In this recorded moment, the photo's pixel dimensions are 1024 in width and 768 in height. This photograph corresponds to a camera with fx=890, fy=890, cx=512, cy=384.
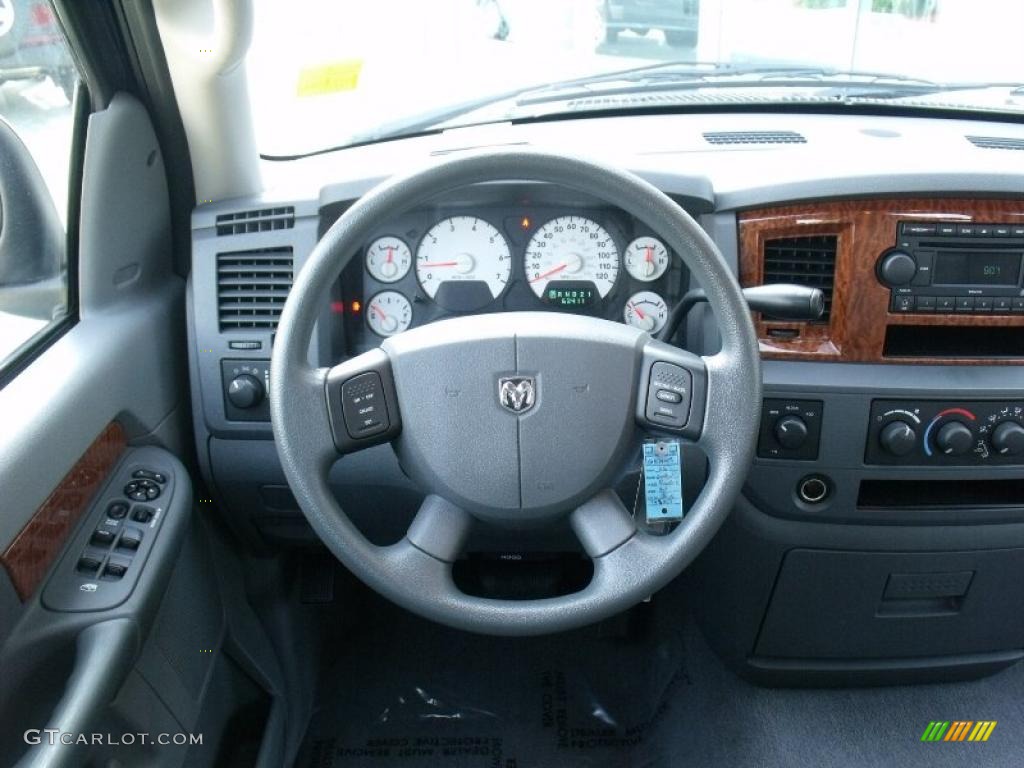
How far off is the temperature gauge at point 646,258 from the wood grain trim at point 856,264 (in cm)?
14

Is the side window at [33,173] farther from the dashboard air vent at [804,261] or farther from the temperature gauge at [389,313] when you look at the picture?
the dashboard air vent at [804,261]

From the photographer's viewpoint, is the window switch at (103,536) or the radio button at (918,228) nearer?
the window switch at (103,536)

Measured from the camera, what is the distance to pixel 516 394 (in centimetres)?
125

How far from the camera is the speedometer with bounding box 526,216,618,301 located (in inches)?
63.8

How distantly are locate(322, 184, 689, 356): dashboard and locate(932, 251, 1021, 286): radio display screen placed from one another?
458mm

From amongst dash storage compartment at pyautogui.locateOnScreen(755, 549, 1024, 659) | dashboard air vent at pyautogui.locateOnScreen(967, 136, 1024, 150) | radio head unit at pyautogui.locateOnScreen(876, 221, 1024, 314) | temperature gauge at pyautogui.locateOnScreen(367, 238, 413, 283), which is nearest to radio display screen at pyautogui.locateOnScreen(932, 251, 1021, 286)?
radio head unit at pyautogui.locateOnScreen(876, 221, 1024, 314)

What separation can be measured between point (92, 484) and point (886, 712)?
1.72 meters

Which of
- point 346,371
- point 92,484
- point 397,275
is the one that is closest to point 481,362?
point 346,371

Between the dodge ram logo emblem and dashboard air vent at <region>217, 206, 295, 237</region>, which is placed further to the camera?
dashboard air vent at <region>217, 206, 295, 237</region>

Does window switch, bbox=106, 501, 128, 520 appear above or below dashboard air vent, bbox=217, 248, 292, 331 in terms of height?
below

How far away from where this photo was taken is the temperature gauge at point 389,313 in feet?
5.44

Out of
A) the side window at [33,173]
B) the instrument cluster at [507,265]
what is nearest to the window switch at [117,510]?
the side window at [33,173]

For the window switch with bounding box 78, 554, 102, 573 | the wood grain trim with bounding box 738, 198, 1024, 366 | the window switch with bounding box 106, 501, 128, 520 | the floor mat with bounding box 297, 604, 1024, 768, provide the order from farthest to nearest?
the floor mat with bounding box 297, 604, 1024, 768 < the wood grain trim with bounding box 738, 198, 1024, 366 < the window switch with bounding box 106, 501, 128, 520 < the window switch with bounding box 78, 554, 102, 573

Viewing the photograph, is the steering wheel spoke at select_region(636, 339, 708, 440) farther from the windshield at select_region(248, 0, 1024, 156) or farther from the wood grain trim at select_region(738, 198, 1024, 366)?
the windshield at select_region(248, 0, 1024, 156)
